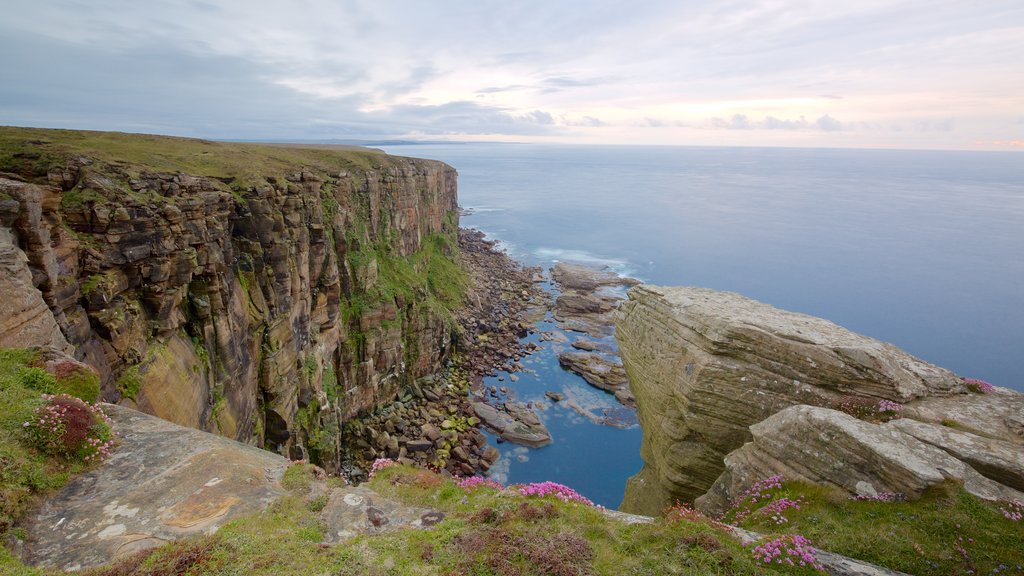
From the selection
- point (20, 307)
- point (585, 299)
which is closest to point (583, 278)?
point (585, 299)

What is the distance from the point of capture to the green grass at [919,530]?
1127 cm

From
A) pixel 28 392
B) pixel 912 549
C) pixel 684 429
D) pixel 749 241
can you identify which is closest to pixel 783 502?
pixel 912 549

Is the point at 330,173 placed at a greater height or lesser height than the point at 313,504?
greater

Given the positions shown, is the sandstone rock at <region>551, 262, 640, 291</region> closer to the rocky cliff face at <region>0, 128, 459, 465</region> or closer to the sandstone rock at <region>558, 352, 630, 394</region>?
the sandstone rock at <region>558, 352, 630, 394</region>

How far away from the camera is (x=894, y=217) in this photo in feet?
451

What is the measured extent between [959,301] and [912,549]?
92783 mm

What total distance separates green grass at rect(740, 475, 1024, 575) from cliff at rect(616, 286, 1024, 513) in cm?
68

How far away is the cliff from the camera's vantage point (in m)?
14.4

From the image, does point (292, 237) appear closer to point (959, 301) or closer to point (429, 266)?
point (429, 266)

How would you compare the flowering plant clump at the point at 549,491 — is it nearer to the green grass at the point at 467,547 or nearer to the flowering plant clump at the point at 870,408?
the green grass at the point at 467,547

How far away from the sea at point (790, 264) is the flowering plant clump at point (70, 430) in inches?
1211

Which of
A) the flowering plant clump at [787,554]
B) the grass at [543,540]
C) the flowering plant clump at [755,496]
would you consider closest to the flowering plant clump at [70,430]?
the grass at [543,540]

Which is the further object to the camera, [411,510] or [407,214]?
[407,214]

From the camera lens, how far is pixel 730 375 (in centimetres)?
2066
